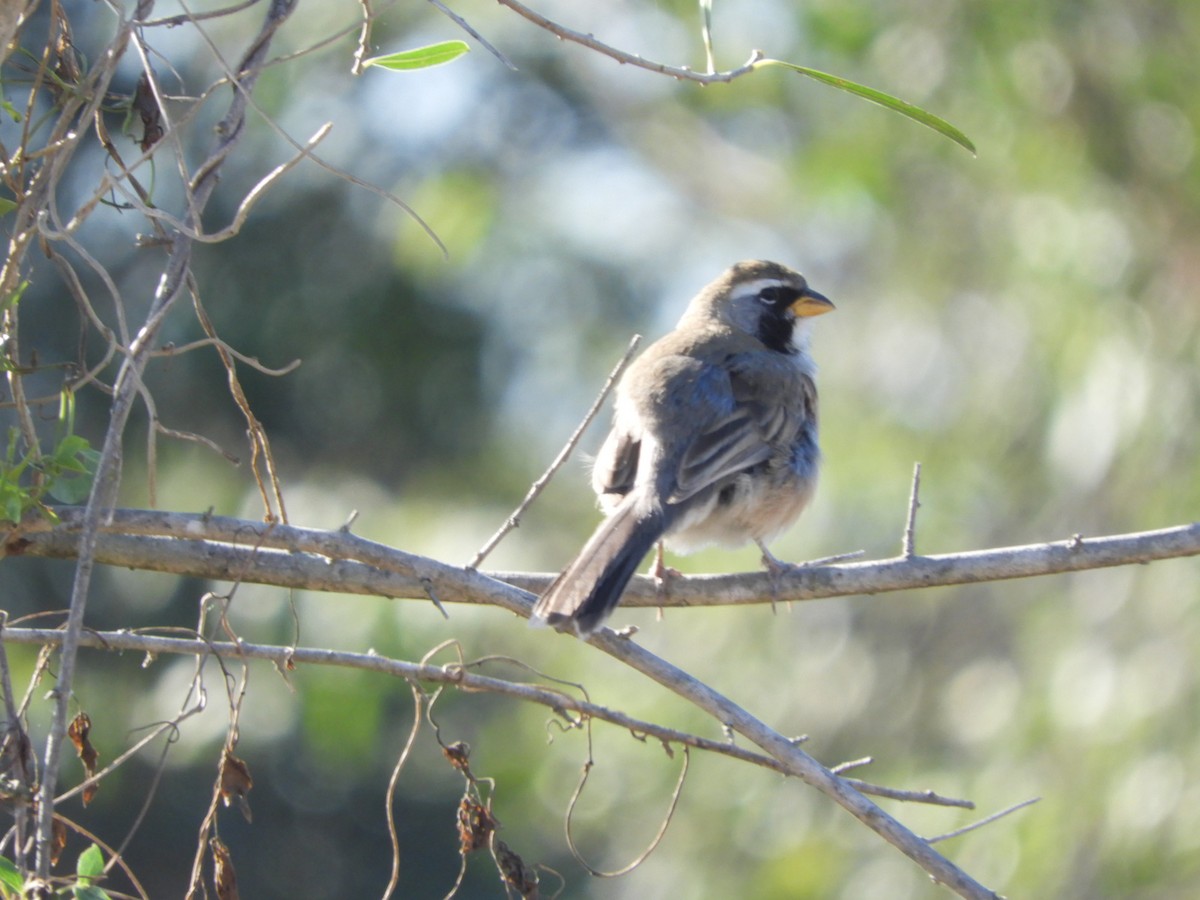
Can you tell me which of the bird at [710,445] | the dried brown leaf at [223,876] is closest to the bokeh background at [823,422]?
the bird at [710,445]

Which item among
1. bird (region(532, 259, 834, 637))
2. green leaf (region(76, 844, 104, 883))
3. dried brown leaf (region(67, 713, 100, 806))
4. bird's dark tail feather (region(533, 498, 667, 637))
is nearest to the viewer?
green leaf (region(76, 844, 104, 883))

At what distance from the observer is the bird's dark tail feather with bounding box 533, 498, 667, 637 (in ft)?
11.2

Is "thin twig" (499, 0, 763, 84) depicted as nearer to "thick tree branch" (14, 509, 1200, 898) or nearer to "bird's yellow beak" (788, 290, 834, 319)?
"thick tree branch" (14, 509, 1200, 898)

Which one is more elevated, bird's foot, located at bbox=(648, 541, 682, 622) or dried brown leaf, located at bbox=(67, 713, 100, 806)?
bird's foot, located at bbox=(648, 541, 682, 622)

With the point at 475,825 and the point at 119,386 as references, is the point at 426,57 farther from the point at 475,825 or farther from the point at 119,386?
the point at 475,825

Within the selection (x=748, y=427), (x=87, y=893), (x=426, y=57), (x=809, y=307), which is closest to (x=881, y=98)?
(x=426, y=57)

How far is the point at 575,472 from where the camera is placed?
13406 mm

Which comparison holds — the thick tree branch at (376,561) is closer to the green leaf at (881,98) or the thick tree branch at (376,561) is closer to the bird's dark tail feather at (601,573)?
the bird's dark tail feather at (601,573)

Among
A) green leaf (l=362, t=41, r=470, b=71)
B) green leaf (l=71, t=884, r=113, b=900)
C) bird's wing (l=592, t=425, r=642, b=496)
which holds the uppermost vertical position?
green leaf (l=362, t=41, r=470, b=71)

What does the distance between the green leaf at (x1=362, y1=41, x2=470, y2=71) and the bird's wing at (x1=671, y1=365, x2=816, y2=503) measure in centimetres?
205

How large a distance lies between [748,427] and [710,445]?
0.28 meters

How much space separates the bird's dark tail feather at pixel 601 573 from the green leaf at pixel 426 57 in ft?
3.82

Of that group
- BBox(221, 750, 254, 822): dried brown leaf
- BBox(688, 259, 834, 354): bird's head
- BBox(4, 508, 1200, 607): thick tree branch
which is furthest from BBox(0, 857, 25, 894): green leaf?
BBox(688, 259, 834, 354): bird's head

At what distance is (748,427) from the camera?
5234 mm
